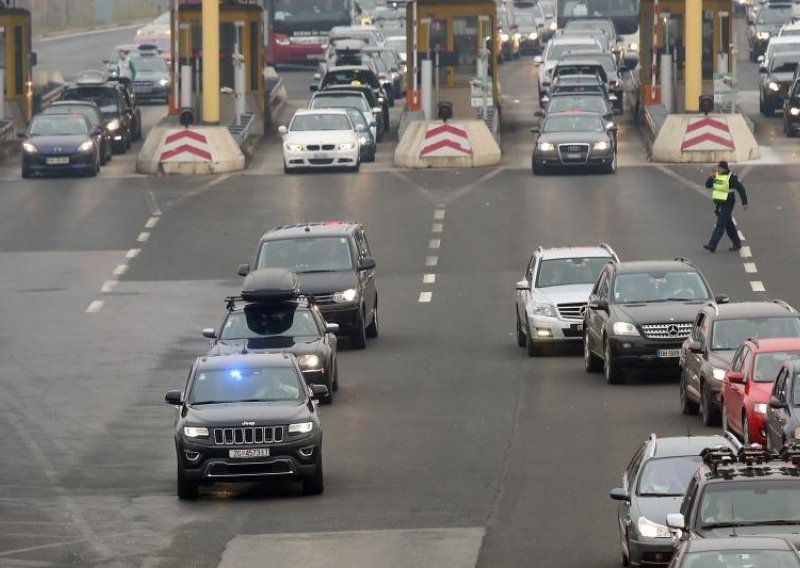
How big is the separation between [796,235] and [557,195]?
270 inches

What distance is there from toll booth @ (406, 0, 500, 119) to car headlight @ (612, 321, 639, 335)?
31.6 metres

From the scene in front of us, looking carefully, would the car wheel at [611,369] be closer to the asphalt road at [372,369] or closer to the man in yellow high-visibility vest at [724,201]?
the asphalt road at [372,369]

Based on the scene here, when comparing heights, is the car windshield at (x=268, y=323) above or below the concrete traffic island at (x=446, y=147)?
below

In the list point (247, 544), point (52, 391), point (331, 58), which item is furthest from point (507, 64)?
point (247, 544)

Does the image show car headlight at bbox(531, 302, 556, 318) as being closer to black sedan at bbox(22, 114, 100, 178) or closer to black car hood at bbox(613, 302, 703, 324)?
black car hood at bbox(613, 302, 703, 324)

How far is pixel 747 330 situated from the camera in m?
25.4

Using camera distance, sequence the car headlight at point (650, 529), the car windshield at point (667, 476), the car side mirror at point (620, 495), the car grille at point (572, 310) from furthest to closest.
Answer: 1. the car grille at point (572, 310)
2. the car windshield at point (667, 476)
3. the car side mirror at point (620, 495)
4. the car headlight at point (650, 529)

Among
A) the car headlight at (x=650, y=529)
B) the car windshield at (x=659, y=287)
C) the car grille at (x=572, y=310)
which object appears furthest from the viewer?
the car grille at (x=572, y=310)

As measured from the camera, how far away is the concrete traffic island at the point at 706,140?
50250 mm

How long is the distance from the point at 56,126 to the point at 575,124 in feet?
39.3

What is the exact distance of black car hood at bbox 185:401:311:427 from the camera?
21.3 metres

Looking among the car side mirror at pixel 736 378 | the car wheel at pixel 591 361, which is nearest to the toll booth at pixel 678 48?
the car wheel at pixel 591 361

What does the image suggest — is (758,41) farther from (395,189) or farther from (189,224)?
(189,224)

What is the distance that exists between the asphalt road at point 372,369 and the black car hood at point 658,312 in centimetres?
85
